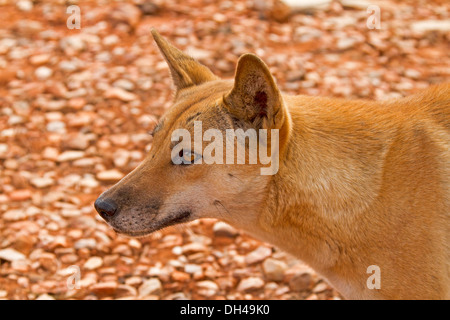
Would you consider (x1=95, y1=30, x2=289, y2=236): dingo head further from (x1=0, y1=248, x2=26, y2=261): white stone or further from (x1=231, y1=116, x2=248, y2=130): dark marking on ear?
(x1=0, y1=248, x2=26, y2=261): white stone

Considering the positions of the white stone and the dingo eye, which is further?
the white stone

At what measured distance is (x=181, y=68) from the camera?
14.6 ft

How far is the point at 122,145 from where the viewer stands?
6363 mm

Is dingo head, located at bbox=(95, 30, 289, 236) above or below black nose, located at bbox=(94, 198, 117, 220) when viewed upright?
above

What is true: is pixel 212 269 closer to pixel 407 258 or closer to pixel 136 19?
pixel 407 258

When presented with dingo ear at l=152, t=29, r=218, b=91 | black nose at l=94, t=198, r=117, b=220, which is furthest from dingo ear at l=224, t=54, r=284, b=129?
black nose at l=94, t=198, r=117, b=220

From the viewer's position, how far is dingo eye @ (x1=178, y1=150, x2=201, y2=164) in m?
3.70

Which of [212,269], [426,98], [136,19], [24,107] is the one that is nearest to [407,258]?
[426,98]

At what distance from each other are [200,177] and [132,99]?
3500 millimetres

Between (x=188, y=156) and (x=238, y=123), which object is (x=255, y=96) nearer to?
(x=238, y=123)

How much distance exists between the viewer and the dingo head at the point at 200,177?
12.0ft

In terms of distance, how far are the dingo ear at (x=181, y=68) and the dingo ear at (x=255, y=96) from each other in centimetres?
84

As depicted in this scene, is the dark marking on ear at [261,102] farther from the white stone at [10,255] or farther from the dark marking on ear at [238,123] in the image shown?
the white stone at [10,255]

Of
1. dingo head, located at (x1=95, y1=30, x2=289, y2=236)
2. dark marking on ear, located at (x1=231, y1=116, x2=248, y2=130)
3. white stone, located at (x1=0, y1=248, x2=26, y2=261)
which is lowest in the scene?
white stone, located at (x1=0, y1=248, x2=26, y2=261)
